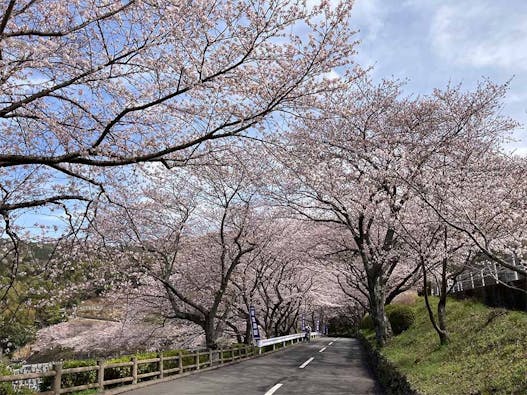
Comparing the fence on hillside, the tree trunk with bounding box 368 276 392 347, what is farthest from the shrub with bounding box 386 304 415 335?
the fence on hillside

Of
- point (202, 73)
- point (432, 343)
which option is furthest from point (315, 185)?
point (202, 73)

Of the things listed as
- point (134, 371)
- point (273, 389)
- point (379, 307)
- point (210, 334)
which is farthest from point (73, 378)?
point (379, 307)

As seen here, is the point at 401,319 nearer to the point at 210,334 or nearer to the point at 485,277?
the point at 485,277

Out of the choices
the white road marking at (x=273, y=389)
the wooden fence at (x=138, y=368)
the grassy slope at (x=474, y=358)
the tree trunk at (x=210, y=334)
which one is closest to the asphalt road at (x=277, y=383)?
the white road marking at (x=273, y=389)

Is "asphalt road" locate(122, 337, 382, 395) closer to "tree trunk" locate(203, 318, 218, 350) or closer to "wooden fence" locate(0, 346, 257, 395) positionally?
"wooden fence" locate(0, 346, 257, 395)

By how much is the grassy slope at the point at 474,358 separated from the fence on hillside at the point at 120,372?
6715 mm

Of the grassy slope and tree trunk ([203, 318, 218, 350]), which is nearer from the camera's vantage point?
the grassy slope

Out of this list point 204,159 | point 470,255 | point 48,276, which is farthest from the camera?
point 470,255

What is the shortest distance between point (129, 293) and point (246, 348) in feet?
22.0

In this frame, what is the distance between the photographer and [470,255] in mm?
12156

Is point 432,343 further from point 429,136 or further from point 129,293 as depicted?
point 129,293

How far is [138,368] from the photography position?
42.1 feet

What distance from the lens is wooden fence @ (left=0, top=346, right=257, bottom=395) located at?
8133mm

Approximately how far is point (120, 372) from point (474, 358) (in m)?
9.11
